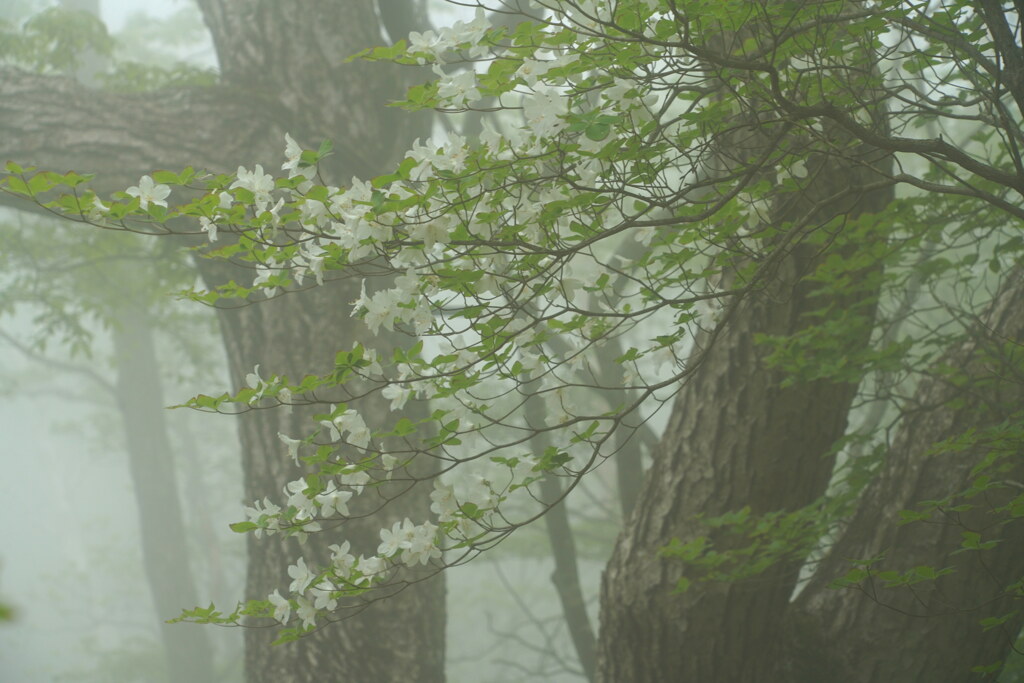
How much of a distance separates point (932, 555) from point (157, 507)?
11.7 metres

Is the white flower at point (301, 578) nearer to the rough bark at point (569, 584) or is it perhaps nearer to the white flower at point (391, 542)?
the white flower at point (391, 542)

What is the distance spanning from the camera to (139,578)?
19516 millimetres

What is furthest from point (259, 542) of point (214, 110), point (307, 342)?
point (214, 110)

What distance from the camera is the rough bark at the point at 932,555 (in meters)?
1.98

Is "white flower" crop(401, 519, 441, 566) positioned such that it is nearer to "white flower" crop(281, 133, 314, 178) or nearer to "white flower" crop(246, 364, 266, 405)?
"white flower" crop(246, 364, 266, 405)

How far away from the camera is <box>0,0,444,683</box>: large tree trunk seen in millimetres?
2947


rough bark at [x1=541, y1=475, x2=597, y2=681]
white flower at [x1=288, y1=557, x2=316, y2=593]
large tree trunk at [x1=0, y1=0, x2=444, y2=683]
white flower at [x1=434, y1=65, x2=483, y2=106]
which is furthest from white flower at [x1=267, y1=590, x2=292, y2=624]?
rough bark at [x1=541, y1=475, x2=597, y2=681]

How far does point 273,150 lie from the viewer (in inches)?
125

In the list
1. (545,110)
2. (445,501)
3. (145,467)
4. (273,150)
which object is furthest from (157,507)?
(545,110)

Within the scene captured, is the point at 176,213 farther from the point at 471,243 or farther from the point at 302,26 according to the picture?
the point at 302,26

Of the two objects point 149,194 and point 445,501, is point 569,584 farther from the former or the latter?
point 149,194

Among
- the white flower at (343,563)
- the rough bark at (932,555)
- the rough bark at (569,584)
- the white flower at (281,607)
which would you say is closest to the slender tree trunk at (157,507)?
the rough bark at (569,584)

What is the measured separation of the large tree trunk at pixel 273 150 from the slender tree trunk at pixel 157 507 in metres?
9.32

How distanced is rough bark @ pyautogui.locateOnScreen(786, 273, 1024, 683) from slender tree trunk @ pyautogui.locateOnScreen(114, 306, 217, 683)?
36.5ft
